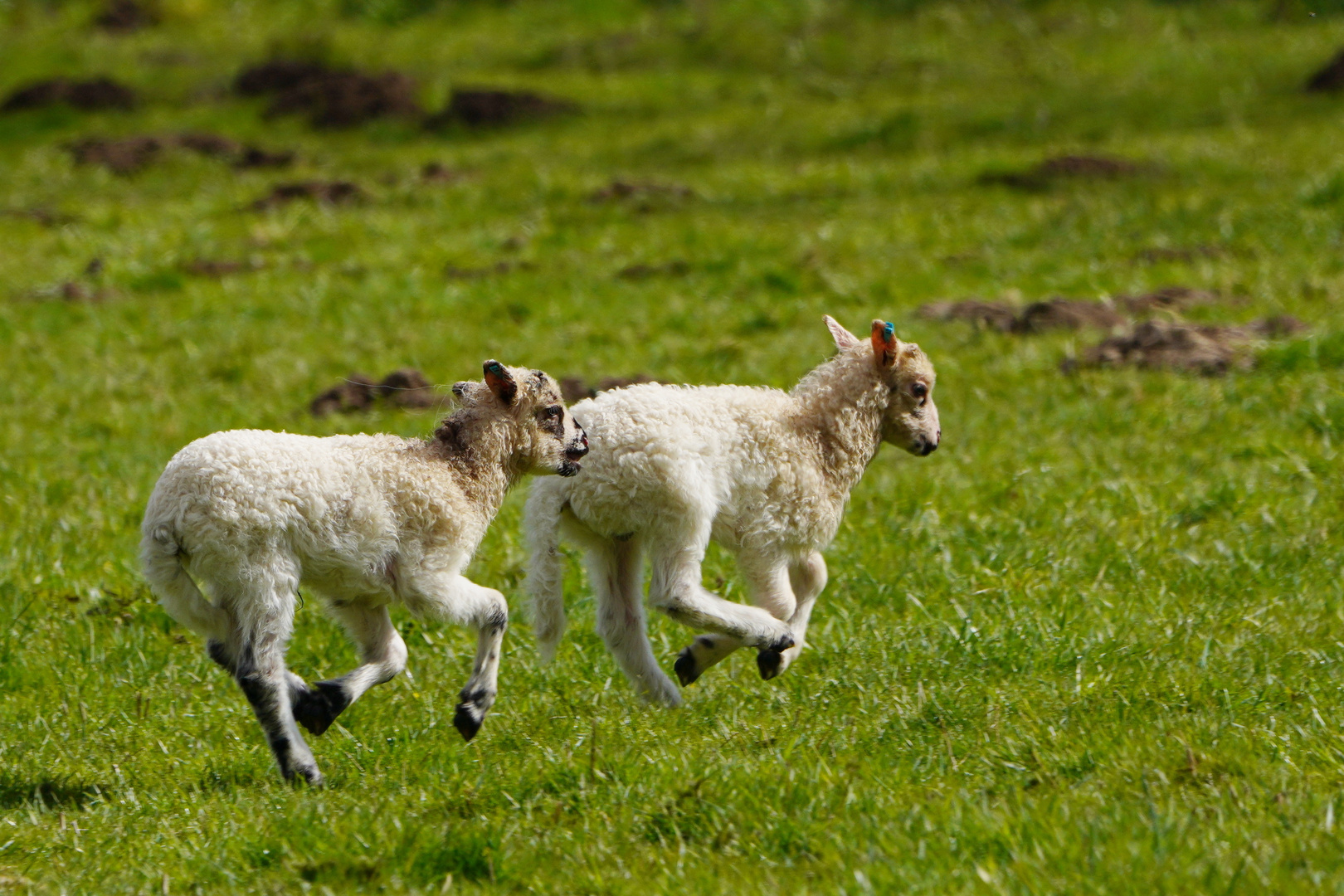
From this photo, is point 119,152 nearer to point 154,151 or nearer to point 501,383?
point 154,151

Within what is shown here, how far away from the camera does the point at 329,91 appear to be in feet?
77.4

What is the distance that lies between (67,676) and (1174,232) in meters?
11.4

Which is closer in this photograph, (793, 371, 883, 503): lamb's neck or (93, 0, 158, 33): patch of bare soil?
(793, 371, 883, 503): lamb's neck

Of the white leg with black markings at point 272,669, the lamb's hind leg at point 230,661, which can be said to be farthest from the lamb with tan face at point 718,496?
the white leg with black markings at point 272,669

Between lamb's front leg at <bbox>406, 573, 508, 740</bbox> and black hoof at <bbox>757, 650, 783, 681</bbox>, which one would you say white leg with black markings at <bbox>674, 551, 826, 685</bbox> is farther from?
Answer: lamb's front leg at <bbox>406, 573, 508, 740</bbox>

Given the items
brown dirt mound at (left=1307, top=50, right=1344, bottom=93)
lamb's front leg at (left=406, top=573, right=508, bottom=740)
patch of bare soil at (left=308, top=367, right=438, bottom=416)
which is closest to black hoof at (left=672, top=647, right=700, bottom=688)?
lamb's front leg at (left=406, top=573, right=508, bottom=740)

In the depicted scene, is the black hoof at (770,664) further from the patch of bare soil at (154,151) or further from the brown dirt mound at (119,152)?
the brown dirt mound at (119,152)

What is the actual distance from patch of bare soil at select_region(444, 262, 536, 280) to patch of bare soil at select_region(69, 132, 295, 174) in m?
6.50

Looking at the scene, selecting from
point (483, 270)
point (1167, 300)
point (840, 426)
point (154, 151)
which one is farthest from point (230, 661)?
point (154, 151)

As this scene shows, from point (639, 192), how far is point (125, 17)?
1503 centimetres

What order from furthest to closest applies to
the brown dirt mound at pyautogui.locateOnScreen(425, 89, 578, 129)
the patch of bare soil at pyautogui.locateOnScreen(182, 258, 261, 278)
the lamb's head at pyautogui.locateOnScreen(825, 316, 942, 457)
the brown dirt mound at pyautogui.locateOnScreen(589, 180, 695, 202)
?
the brown dirt mound at pyautogui.locateOnScreen(425, 89, 578, 129) → the brown dirt mound at pyautogui.locateOnScreen(589, 180, 695, 202) → the patch of bare soil at pyautogui.locateOnScreen(182, 258, 261, 278) → the lamb's head at pyautogui.locateOnScreen(825, 316, 942, 457)

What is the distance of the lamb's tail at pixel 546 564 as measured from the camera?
607 cm

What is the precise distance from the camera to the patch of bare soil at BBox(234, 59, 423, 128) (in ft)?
74.6

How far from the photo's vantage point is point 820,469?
20.9 ft
